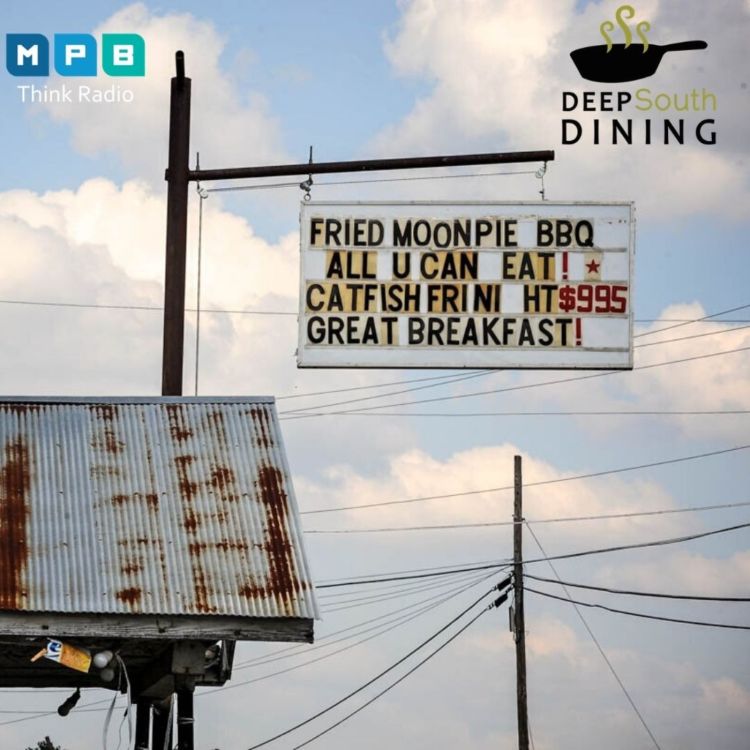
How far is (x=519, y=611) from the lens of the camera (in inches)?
1355

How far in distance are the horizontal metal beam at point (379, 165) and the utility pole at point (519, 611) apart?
15.7 meters

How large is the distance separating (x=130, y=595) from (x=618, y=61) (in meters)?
11.8

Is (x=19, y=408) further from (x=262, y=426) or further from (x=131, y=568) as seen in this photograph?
(x=131, y=568)

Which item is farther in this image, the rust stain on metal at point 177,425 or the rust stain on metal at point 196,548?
the rust stain on metal at point 177,425

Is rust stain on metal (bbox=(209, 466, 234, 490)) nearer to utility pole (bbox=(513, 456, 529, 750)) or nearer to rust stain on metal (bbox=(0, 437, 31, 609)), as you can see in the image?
rust stain on metal (bbox=(0, 437, 31, 609))

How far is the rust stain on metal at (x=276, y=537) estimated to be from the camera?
1633cm

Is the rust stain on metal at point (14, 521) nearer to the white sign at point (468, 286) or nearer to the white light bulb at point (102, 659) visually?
the white light bulb at point (102, 659)

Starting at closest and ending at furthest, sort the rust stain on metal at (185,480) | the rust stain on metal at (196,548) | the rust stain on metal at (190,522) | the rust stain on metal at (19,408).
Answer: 1. the rust stain on metal at (196,548)
2. the rust stain on metal at (190,522)
3. the rust stain on metal at (185,480)
4. the rust stain on metal at (19,408)

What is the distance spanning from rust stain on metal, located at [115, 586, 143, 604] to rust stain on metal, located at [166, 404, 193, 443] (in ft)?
8.10

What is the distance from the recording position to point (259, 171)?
65.0 ft

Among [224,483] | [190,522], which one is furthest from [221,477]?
[190,522]

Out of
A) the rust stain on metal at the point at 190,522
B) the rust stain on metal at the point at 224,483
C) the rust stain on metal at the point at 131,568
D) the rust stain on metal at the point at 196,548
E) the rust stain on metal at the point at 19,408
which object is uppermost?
the rust stain on metal at the point at 19,408

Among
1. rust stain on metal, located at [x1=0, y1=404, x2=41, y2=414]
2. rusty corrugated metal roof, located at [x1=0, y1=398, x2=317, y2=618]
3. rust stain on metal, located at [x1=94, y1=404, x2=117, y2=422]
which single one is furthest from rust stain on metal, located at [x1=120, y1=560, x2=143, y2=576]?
rust stain on metal, located at [x1=0, y1=404, x2=41, y2=414]

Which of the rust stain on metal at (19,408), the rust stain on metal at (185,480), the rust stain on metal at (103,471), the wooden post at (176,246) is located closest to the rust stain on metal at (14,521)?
the rust stain on metal at (19,408)
